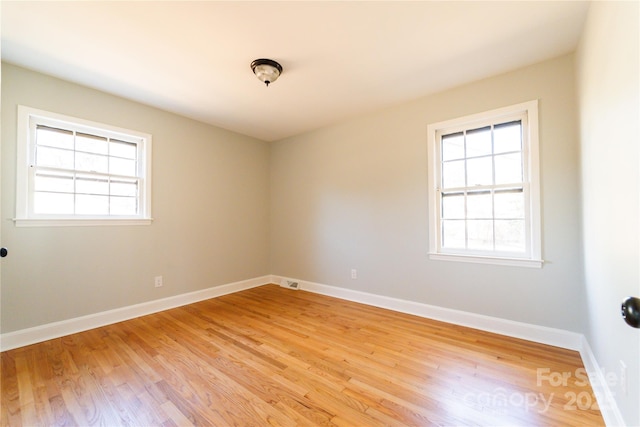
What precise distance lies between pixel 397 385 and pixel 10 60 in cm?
416

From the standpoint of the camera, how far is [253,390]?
1.74 metres

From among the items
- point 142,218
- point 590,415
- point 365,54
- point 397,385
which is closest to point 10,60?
point 142,218

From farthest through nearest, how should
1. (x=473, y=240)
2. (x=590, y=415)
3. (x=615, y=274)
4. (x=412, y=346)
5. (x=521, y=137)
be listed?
Answer: 1. (x=473, y=240)
2. (x=521, y=137)
3. (x=412, y=346)
4. (x=590, y=415)
5. (x=615, y=274)

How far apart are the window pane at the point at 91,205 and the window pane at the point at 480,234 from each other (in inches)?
160

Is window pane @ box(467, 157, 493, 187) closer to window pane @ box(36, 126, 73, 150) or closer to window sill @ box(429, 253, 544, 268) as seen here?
window sill @ box(429, 253, 544, 268)

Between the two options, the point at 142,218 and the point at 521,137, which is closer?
the point at 521,137

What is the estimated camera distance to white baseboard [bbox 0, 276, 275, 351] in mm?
2312

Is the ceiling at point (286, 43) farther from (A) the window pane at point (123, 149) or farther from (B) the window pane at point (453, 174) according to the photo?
(B) the window pane at point (453, 174)

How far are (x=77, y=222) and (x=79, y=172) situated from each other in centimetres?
53

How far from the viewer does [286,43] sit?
6.87ft

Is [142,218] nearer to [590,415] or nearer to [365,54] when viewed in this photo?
[365,54]

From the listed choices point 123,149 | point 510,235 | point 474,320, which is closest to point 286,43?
point 123,149

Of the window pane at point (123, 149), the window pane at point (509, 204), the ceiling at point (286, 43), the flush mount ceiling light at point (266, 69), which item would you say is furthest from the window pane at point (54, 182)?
the window pane at point (509, 204)

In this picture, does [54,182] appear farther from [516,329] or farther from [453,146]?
[516,329]
